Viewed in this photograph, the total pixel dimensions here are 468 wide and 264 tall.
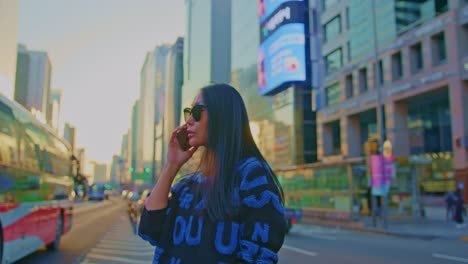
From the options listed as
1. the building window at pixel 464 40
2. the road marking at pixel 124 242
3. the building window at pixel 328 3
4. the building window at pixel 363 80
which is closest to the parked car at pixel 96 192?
the building window at pixel 328 3

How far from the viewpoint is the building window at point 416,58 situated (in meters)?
35.2

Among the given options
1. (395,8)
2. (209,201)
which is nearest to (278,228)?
(209,201)

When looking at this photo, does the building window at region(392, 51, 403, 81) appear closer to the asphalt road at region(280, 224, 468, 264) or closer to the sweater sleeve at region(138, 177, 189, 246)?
the asphalt road at region(280, 224, 468, 264)

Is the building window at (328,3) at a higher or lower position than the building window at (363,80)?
higher

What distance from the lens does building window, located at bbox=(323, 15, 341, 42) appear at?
1832 inches

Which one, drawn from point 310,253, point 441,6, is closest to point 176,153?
point 310,253

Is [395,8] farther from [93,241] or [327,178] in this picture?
[93,241]

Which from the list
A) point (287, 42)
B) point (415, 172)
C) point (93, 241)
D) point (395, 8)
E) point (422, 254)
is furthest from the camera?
point (287, 42)

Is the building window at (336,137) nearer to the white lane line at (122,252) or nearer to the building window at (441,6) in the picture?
the building window at (441,6)

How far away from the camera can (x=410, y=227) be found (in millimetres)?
20938

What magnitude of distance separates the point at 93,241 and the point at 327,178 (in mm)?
14330

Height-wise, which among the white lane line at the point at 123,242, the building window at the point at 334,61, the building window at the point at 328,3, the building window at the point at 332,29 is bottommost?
the white lane line at the point at 123,242

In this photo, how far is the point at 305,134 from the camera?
48750 mm

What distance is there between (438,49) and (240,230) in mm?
35181
